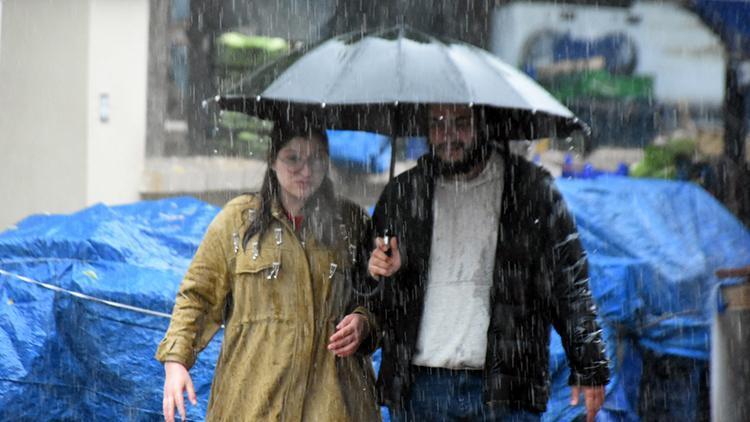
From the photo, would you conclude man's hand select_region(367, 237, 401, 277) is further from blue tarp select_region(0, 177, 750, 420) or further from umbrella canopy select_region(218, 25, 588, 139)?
blue tarp select_region(0, 177, 750, 420)

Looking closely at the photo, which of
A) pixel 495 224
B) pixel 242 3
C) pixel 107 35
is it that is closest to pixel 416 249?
pixel 495 224

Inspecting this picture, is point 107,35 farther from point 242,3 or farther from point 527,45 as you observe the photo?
point 527,45

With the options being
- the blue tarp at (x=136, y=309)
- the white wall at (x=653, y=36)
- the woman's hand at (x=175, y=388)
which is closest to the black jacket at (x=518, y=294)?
the woman's hand at (x=175, y=388)

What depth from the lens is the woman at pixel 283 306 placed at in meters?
4.04

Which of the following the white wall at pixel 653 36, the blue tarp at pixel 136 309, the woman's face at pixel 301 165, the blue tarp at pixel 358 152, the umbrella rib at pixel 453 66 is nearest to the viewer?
the umbrella rib at pixel 453 66

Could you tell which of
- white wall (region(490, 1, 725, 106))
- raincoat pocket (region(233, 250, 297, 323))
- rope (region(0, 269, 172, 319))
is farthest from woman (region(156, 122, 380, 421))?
white wall (region(490, 1, 725, 106))

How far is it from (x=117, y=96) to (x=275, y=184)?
5.68 metres

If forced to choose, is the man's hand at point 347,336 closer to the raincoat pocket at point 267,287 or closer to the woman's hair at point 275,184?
the raincoat pocket at point 267,287

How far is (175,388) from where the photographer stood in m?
4.01

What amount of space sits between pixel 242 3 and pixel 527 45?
9.07ft

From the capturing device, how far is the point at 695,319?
19.3 ft

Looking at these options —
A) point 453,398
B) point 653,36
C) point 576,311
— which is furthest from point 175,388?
point 653,36

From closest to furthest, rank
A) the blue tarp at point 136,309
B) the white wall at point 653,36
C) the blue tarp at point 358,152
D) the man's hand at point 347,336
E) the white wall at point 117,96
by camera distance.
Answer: the man's hand at point 347,336 < the blue tarp at point 136,309 < the blue tarp at point 358,152 < the white wall at point 117,96 < the white wall at point 653,36

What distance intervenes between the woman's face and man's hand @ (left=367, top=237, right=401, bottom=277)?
0.35 m
